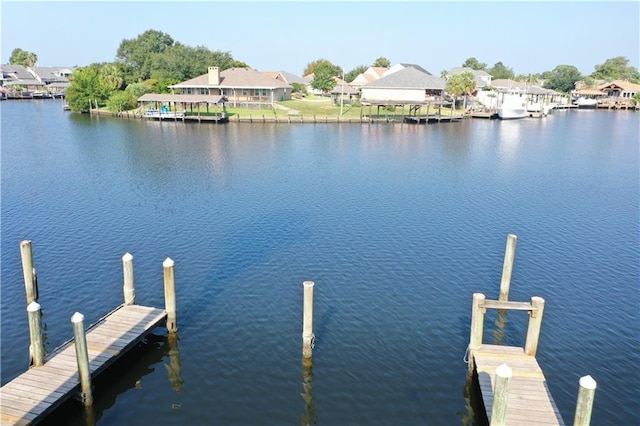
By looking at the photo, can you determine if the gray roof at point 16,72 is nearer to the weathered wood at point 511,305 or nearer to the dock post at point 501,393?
the weathered wood at point 511,305

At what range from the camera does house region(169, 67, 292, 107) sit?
99188 mm

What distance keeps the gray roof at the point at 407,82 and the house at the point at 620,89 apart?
78.3 meters

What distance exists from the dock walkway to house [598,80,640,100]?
542ft

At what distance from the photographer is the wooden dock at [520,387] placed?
1372 cm

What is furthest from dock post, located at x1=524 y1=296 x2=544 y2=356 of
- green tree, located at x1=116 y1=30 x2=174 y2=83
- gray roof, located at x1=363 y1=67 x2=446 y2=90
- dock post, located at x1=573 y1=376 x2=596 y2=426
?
green tree, located at x1=116 y1=30 x2=174 y2=83

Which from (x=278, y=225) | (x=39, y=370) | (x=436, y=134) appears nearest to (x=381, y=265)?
(x=278, y=225)

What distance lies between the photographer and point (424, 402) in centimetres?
1594

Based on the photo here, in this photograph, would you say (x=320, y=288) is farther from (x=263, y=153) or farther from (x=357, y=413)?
(x=263, y=153)

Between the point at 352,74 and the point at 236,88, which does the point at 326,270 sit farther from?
the point at 352,74

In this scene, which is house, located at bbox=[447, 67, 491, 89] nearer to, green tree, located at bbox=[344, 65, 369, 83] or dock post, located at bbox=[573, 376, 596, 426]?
green tree, located at bbox=[344, 65, 369, 83]

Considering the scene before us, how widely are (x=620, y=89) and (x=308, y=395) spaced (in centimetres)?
16919

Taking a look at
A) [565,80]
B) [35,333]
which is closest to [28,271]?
[35,333]

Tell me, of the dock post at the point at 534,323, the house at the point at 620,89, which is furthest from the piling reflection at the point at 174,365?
the house at the point at 620,89

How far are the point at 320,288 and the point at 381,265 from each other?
4012 millimetres
